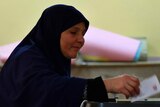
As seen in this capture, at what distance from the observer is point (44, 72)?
120 centimetres

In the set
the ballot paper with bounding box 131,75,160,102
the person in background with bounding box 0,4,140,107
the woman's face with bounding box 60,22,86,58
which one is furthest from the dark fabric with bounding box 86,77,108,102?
the woman's face with bounding box 60,22,86,58

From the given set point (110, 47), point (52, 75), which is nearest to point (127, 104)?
point (52, 75)

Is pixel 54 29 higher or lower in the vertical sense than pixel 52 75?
higher

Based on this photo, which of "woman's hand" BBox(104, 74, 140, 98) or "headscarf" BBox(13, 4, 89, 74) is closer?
"woman's hand" BBox(104, 74, 140, 98)

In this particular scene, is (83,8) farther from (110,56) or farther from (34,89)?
(34,89)

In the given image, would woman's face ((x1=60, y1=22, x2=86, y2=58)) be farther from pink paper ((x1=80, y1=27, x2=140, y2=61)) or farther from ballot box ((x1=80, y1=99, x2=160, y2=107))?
pink paper ((x1=80, y1=27, x2=140, y2=61))

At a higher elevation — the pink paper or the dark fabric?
the pink paper

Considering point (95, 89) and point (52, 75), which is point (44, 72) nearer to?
point (52, 75)

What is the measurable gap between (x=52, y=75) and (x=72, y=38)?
0.24m

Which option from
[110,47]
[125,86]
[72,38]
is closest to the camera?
[125,86]

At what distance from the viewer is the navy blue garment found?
3.82 feet

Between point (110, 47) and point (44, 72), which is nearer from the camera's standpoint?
point (44, 72)

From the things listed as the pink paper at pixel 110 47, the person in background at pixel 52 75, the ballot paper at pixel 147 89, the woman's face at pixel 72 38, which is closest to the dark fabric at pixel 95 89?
the person in background at pixel 52 75

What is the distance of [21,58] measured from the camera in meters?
1.27
